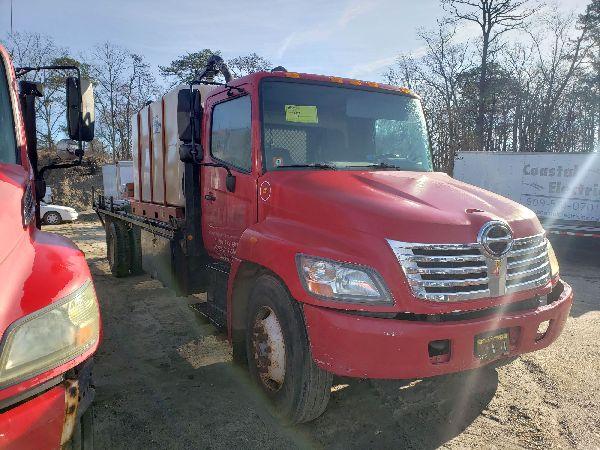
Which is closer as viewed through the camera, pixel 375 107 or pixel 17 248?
pixel 17 248

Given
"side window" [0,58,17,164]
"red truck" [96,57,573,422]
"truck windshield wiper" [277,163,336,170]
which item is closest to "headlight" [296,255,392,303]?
"red truck" [96,57,573,422]

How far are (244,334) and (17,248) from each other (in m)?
2.08

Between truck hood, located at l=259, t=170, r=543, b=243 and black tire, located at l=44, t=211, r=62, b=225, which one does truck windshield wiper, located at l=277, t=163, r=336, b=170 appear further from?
black tire, located at l=44, t=211, r=62, b=225

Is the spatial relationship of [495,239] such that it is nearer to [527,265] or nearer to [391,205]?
[527,265]

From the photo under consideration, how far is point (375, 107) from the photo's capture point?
408cm

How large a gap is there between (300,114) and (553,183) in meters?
10.9

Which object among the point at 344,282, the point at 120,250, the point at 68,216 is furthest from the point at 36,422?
the point at 68,216

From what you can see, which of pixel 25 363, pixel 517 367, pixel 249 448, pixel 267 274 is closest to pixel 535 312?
pixel 517 367

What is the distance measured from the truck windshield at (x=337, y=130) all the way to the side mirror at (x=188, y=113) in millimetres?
819

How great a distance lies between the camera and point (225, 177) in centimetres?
410

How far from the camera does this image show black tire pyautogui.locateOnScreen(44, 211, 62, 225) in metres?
19.5

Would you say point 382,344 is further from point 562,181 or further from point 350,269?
point 562,181

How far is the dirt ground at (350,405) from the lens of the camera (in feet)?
9.97

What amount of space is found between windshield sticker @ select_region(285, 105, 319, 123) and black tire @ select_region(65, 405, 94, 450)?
2.60m
